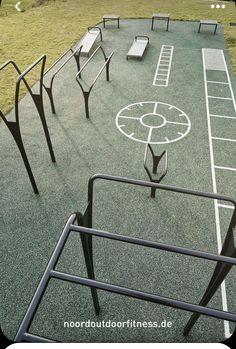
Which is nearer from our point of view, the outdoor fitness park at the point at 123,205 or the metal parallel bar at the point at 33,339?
the metal parallel bar at the point at 33,339

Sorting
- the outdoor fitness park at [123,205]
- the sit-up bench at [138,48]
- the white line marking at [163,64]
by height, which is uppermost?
the sit-up bench at [138,48]

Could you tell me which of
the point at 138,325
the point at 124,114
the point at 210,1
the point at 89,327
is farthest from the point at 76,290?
the point at 210,1

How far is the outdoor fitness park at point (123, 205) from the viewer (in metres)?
2.99

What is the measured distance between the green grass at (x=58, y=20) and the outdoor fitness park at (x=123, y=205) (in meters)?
2.50

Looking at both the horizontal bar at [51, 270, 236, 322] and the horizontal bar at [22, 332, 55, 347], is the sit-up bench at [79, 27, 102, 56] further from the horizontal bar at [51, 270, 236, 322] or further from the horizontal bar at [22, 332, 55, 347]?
the horizontal bar at [22, 332, 55, 347]

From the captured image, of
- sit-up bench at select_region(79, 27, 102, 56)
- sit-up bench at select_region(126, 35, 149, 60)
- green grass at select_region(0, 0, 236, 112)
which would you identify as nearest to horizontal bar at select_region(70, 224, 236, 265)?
green grass at select_region(0, 0, 236, 112)

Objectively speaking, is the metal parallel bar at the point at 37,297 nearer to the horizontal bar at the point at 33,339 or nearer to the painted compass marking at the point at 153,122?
the horizontal bar at the point at 33,339

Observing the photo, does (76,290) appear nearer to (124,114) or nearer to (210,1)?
(124,114)

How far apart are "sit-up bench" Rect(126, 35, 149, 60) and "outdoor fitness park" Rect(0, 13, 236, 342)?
30.4 inches

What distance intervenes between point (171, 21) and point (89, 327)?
1765 centimetres

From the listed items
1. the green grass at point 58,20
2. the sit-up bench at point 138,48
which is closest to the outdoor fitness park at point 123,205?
the sit-up bench at point 138,48

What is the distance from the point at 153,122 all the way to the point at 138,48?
241 inches

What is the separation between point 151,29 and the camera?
15.4 metres

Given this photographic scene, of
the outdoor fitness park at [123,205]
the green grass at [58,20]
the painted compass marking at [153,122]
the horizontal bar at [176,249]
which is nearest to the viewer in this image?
the horizontal bar at [176,249]
